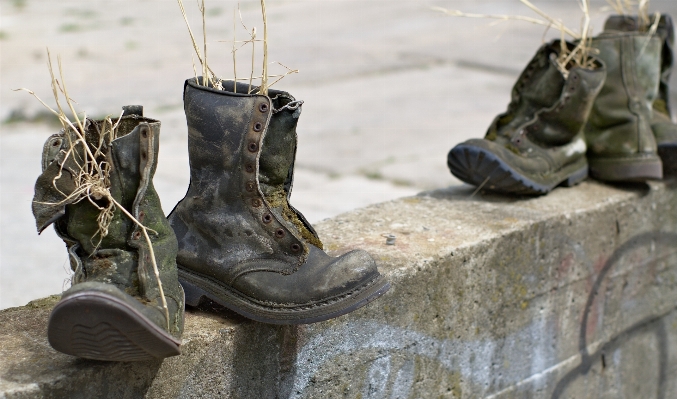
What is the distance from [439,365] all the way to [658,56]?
5.02 ft

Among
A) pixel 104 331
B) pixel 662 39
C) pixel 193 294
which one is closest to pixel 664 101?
pixel 662 39

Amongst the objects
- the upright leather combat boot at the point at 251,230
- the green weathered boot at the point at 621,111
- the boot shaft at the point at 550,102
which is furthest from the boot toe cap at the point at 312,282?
the green weathered boot at the point at 621,111

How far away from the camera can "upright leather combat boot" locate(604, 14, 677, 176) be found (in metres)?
3.12

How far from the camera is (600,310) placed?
3.06m

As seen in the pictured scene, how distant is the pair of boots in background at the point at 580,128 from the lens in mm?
2832

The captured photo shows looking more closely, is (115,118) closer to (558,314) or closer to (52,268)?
(558,314)

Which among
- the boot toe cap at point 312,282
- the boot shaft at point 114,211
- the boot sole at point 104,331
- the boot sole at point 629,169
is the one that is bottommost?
the boot sole at point 629,169

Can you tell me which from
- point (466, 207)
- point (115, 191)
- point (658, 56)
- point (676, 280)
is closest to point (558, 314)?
point (466, 207)

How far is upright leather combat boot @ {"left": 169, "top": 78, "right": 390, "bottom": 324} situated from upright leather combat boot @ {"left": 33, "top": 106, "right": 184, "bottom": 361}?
184mm

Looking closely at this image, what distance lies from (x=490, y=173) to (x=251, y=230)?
1093mm

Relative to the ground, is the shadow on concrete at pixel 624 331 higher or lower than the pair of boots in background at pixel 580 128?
lower

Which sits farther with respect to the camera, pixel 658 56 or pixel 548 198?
pixel 658 56

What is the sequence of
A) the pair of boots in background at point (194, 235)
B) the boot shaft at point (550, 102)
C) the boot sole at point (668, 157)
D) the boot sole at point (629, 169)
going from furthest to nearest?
the boot sole at point (668, 157) → the boot sole at point (629, 169) → the boot shaft at point (550, 102) → the pair of boots in background at point (194, 235)

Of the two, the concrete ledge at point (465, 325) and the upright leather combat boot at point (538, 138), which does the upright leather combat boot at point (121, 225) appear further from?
the upright leather combat boot at point (538, 138)
